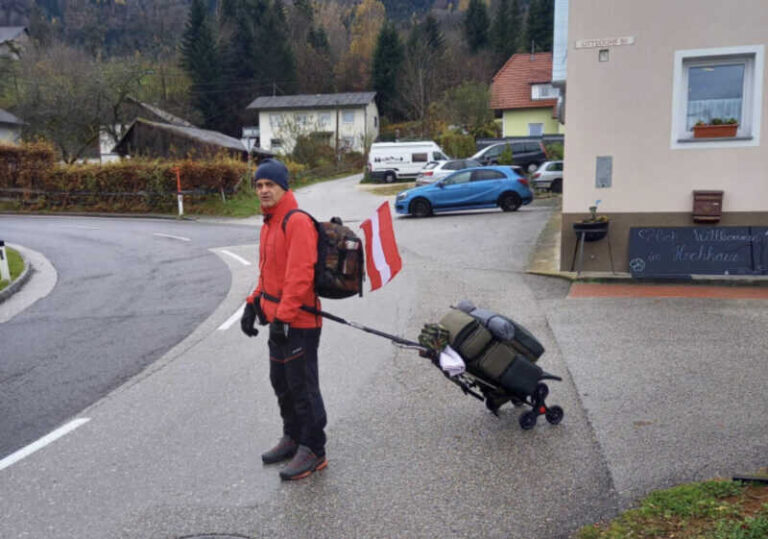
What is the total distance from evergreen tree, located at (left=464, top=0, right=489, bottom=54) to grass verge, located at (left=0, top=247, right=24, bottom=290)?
7201 cm

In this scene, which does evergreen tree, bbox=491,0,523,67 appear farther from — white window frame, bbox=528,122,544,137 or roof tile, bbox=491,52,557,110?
white window frame, bbox=528,122,544,137

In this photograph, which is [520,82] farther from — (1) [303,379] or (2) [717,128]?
(1) [303,379]

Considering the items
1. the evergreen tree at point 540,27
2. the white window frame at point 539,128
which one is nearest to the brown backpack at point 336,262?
the white window frame at point 539,128

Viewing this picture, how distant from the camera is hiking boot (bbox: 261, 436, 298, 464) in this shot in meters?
4.43

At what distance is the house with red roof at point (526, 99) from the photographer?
1806 inches

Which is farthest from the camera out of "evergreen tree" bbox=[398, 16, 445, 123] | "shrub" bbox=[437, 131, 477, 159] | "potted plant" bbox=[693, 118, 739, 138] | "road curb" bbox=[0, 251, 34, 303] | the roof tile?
"evergreen tree" bbox=[398, 16, 445, 123]

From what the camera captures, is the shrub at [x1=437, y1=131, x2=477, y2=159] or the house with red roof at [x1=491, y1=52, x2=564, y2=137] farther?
the house with red roof at [x1=491, y1=52, x2=564, y2=137]

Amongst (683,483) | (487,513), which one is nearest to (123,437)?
(487,513)

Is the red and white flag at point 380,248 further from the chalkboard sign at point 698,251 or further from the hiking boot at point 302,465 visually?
the chalkboard sign at point 698,251

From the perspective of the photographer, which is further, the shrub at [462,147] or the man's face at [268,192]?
the shrub at [462,147]

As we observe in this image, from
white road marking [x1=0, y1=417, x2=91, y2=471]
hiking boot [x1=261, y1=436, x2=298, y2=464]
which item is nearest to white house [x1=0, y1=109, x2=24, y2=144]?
white road marking [x1=0, y1=417, x2=91, y2=471]

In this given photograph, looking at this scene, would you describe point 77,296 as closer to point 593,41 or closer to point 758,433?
point 593,41

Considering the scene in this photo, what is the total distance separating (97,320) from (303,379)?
6.23 meters

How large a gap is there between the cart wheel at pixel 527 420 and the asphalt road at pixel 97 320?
11.9 feet
